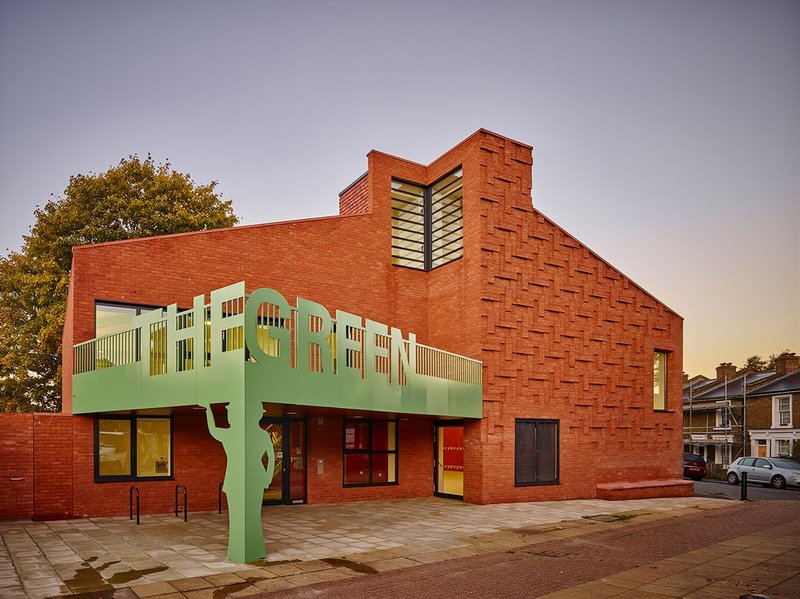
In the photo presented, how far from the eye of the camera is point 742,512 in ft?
53.9

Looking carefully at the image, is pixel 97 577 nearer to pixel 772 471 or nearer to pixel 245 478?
pixel 245 478

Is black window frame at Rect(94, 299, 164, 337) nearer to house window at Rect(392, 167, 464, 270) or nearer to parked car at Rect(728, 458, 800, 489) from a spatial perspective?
house window at Rect(392, 167, 464, 270)

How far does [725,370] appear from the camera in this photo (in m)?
45.3

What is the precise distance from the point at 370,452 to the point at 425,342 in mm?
3729

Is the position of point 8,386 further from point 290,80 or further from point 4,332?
point 290,80

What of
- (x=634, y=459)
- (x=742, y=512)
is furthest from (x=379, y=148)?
(x=742, y=512)

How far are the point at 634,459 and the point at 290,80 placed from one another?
1575 cm

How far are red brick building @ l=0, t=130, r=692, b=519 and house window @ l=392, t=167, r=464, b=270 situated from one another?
0.06 metres

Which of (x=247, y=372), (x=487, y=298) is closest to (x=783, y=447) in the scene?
(x=487, y=298)

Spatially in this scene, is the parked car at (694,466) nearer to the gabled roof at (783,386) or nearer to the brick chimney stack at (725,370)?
the gabled roof at (783,386)

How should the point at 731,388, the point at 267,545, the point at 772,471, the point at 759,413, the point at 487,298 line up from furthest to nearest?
1. the point at 731,388
2. the point at 759,413
3. the point at 772,471
4. the point at 487,298
5. the point at 267,545

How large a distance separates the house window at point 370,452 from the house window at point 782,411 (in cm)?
2831

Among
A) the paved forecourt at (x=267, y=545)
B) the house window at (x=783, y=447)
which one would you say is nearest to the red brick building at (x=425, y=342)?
the paved forecourt at (x=267, y=545)

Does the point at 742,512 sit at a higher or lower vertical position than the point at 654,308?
lower
